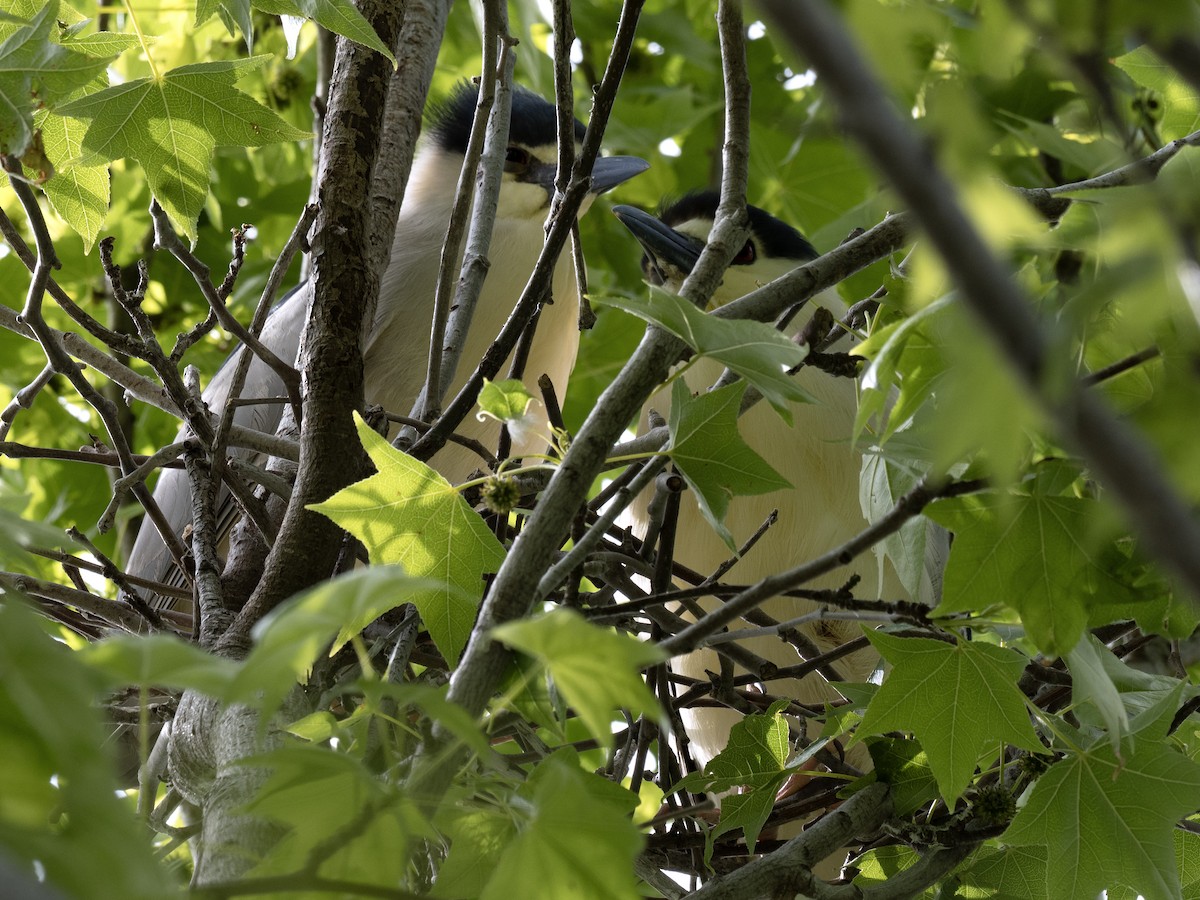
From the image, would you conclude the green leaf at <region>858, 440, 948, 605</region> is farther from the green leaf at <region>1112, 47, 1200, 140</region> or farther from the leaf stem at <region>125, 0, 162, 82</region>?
the leaf stem at <region>125, 0, 162, 82</region>

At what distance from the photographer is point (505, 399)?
97cm

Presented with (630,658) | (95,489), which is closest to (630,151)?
(95,489)

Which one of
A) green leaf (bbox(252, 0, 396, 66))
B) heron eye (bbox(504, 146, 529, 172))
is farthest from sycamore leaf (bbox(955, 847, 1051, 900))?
heron eye (bbox(504, 146, 529, 172))

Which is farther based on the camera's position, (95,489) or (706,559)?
(95,489)

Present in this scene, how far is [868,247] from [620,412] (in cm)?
33

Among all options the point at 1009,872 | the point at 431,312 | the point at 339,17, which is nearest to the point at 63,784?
the point at 339,17

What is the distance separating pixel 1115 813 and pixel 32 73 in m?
1.10

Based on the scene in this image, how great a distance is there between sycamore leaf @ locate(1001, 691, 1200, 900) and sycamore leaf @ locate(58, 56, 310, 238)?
0.93 m

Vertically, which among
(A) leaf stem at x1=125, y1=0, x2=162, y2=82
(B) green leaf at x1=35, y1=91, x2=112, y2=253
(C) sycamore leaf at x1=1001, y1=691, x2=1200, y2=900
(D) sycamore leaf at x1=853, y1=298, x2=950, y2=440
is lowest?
(C) sycamore leaf at x1=1001, y1=691, x2=1200, y2=900

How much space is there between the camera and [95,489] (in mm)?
2629

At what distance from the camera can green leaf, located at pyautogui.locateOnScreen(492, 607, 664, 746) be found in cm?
56

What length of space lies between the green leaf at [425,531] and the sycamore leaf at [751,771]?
36 centimetres

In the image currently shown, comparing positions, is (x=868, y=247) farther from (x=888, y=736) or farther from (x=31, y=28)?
(x=31, y=28)

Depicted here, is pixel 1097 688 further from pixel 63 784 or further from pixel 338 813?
pixel 63 784
